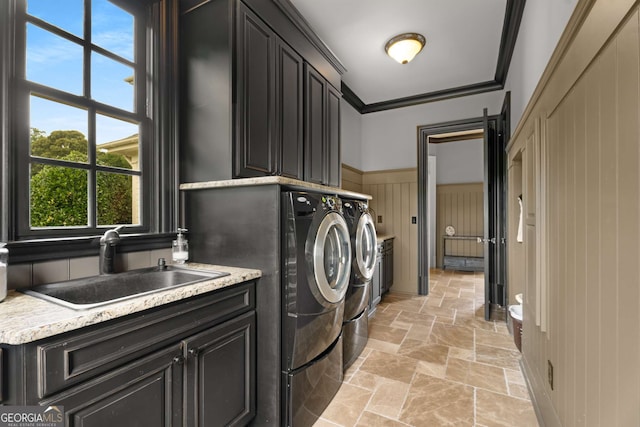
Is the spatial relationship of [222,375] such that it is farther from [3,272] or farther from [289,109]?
[289,109]

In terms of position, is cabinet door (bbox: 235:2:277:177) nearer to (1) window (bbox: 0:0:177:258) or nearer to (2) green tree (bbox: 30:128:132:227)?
(1) window (bbox: 0:0:177:258)

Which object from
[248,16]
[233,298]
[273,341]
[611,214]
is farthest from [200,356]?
[248,16]

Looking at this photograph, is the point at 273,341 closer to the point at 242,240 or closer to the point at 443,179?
the point at 242,240

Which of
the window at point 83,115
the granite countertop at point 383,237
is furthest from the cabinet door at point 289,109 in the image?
the granite countertop at point 383,237

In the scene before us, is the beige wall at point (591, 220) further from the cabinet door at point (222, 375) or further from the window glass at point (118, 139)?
the window glass at point (118, 139)

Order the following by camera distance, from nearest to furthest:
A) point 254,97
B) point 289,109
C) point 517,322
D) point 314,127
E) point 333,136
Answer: point 254,97 < point 289,109 < point 517,322 < point 314,127 < point 333,136

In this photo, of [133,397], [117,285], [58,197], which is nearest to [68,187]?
[58,197]

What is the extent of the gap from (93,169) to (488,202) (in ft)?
11.9

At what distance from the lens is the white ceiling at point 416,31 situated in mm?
2395

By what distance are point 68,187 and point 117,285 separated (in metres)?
0.58

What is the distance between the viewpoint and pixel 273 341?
1.60 m

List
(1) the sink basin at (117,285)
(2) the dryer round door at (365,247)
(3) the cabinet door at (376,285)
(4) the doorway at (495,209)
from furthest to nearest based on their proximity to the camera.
A: (3) the cabinet door at (376,285), (4) the doorway at (495,209), (2) the dryer round door at (365,247), (1) the sink basin at (117,285)

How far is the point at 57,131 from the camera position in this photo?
4.81ft

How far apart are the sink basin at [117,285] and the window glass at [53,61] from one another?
100 centimetres
